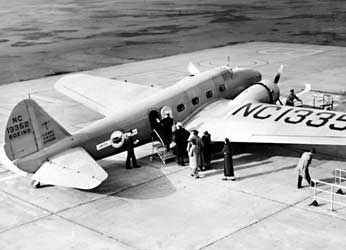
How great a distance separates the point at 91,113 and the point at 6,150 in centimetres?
1233

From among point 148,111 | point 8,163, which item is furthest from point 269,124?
point 8,163

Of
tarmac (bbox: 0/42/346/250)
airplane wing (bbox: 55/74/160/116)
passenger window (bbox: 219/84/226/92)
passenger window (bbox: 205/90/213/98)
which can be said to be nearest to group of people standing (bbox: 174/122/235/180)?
tarmac (bbox: 0/42/346/250)

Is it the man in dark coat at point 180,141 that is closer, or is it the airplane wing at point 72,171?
the airplane wing at point 72,171

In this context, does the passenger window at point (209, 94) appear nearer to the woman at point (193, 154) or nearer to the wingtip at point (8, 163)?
the woman at point (193, 154)

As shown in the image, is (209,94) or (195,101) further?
(209,94)

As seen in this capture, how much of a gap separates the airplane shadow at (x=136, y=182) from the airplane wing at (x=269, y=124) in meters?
2.71

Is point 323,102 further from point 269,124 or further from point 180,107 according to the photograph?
point 180,107

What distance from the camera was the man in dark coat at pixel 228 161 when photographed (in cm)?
1970

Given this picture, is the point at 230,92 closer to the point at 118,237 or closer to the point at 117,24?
the point at 118,237

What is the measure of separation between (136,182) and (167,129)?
2.86 m

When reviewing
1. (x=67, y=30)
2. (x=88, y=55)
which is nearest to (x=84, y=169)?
(x=88, y=55)

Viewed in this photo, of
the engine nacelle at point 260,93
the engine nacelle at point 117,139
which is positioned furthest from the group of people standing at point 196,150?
the engine nacelle at point 260,93

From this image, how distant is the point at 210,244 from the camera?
50.6 feet

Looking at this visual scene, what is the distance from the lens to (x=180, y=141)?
2138 cm
